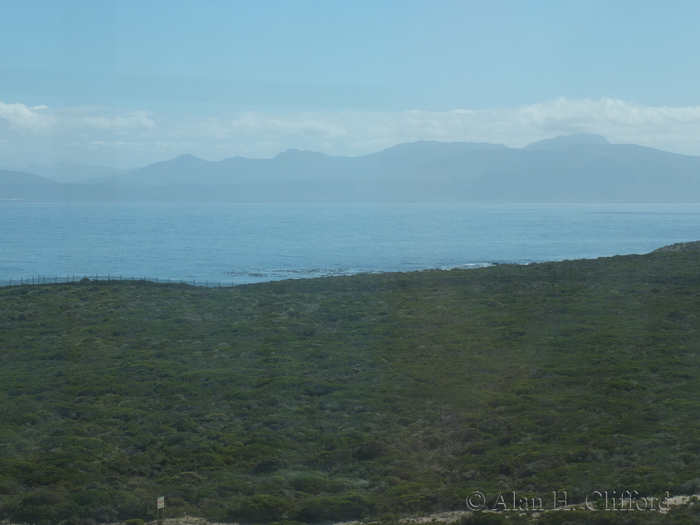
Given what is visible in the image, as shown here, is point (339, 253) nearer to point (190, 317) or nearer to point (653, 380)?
point (190, 317)

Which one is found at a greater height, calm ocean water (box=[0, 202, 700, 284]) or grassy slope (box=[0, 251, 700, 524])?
calm ocean water (box=[0, 202, 700, 284])

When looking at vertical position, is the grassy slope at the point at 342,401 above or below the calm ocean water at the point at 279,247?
below

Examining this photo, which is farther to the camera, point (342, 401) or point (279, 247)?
point (279, 247)

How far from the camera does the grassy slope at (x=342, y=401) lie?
47.2 ft

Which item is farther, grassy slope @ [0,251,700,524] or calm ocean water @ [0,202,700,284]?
calm ocean water @ [0,202,700,284]

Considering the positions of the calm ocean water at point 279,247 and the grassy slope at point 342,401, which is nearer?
the grassy slope at point 342,401

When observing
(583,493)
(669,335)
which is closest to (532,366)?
(669,335)

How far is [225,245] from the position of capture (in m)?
112

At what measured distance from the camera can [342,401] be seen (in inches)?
852

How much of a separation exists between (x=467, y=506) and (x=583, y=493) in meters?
2.42

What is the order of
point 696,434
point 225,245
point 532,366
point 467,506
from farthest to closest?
1. point 225,245
2. point 532,366
3. point 696,434
4. point 467,506

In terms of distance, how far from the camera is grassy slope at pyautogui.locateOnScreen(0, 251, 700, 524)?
14.4 meters

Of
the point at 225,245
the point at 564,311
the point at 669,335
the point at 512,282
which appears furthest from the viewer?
the point at 225,245

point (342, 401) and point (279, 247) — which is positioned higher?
point (279, 247)
